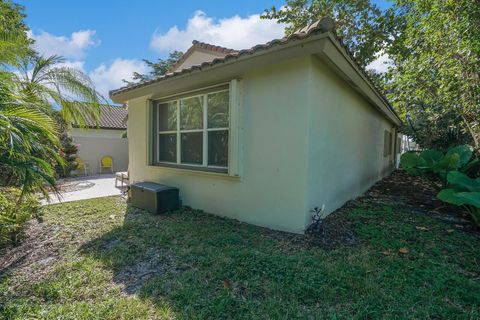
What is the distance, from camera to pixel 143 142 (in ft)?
A: 22.2

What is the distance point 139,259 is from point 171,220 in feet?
5.19

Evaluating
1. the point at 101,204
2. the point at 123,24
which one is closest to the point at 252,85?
the point at 101,204

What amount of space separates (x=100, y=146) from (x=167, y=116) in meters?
11.7

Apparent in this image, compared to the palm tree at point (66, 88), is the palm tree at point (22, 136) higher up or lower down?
lower down

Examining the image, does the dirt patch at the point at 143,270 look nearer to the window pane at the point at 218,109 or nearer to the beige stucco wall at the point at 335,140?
the beige stucco wall at the point at 335,140

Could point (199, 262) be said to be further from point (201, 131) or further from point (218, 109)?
point (218, 109)

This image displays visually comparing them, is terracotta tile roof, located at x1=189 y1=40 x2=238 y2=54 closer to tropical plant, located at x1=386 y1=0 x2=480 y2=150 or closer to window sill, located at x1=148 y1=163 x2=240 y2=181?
window sill, located at x1=148 y1=163 x2=240 y2=181

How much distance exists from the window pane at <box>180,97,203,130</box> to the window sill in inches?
36.5

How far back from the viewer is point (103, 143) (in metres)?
15.7

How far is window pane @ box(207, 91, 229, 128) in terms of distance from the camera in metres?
4.92

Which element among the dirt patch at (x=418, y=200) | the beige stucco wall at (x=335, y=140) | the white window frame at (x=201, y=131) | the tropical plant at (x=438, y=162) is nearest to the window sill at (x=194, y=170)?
the white window frame at (x=201, y=131)

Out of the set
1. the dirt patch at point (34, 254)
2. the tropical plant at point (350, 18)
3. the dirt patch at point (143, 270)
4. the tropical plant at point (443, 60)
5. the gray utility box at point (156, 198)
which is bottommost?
the dirt patch at point (34, 254)

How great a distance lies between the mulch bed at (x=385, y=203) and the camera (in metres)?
3.89

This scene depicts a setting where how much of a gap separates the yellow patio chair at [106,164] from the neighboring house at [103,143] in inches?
8.3
